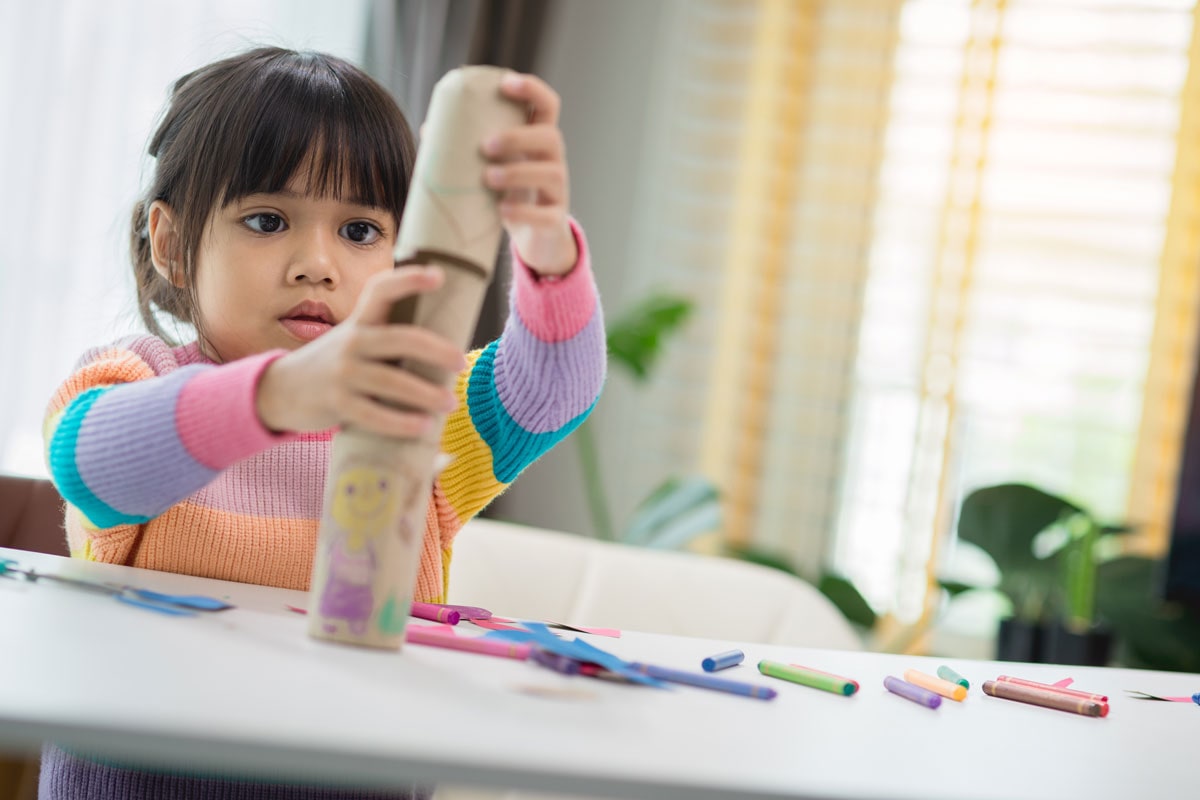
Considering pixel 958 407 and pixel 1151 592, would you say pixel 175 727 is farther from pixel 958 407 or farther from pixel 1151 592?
pixel 958 407

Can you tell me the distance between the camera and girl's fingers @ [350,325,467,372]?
1.78 ft

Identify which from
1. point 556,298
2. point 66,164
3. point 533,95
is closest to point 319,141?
point 556,298

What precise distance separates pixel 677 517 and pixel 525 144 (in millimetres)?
1905

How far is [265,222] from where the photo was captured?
968 millimetres

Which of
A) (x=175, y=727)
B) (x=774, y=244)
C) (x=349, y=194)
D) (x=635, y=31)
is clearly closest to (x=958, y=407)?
(x=774, y=244)

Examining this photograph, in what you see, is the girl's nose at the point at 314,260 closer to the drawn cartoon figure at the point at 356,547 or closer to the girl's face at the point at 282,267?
the girl's face at the point at 282,267

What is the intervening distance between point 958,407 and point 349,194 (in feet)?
7.63

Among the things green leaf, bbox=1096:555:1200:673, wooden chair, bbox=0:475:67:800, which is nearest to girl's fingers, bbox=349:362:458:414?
wooden chair, bbox=0:475:67:800

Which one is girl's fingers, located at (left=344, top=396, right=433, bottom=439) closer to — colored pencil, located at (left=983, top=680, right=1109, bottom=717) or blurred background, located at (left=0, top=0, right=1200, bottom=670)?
colored pencil, located at (left=983, top=680, right=1109, bottom=717)

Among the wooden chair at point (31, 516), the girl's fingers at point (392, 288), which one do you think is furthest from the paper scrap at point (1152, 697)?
the wooden chair at point (31, 516)

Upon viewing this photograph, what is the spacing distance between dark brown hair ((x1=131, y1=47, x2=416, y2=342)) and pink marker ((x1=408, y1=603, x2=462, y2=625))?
0.41m

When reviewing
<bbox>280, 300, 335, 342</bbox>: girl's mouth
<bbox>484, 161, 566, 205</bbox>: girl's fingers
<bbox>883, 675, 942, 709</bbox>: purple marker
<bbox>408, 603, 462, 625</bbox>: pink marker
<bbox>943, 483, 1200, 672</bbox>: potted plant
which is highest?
<bbox>484, 161, 566, 205</bbox>: girl's fingers

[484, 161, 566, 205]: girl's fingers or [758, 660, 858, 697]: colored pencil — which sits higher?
[484, 161, 566, 205]: girl's fingers

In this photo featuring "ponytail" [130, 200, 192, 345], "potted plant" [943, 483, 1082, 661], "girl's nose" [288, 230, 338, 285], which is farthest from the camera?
"potted plant" [943, 483, 1082, 661]
